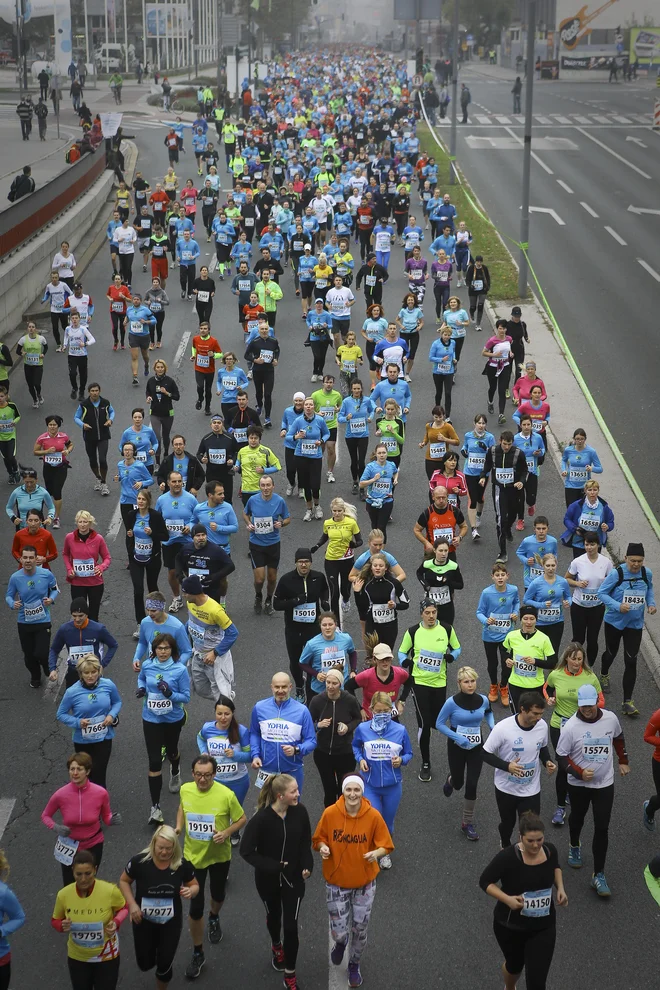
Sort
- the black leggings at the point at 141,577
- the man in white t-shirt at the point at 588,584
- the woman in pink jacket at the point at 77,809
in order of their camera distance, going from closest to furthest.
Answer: the woman in pink jacket at the point at 77,809
the man in white t-shirt at the point at 588,584
the black leggings at the point at 141,577

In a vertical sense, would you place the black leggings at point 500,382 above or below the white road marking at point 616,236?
below

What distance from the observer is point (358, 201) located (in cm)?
3228

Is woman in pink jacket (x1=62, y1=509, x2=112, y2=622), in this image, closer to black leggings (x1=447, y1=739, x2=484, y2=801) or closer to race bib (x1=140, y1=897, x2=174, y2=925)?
black leggings (x1=447, y1=739, x2=484, y2=801)

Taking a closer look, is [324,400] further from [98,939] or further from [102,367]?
[98,939]

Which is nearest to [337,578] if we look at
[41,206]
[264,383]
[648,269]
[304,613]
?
[304,613]

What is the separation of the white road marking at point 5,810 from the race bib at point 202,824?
92.7 inches

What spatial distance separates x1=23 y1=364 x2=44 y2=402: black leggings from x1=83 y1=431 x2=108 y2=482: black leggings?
3.20m

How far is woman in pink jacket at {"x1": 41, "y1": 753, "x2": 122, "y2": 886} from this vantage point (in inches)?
332

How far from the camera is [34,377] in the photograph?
20.1 meters

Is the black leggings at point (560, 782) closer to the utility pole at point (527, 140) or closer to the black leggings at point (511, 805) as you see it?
the black leggings at point (511, 805)

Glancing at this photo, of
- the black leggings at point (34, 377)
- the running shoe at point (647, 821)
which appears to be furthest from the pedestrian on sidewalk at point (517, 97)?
the running shoe at point (647, 821)

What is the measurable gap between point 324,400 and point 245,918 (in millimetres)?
8951

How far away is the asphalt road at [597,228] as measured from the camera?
22.8 m

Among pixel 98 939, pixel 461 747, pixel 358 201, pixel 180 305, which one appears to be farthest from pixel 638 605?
pixel 358 201
